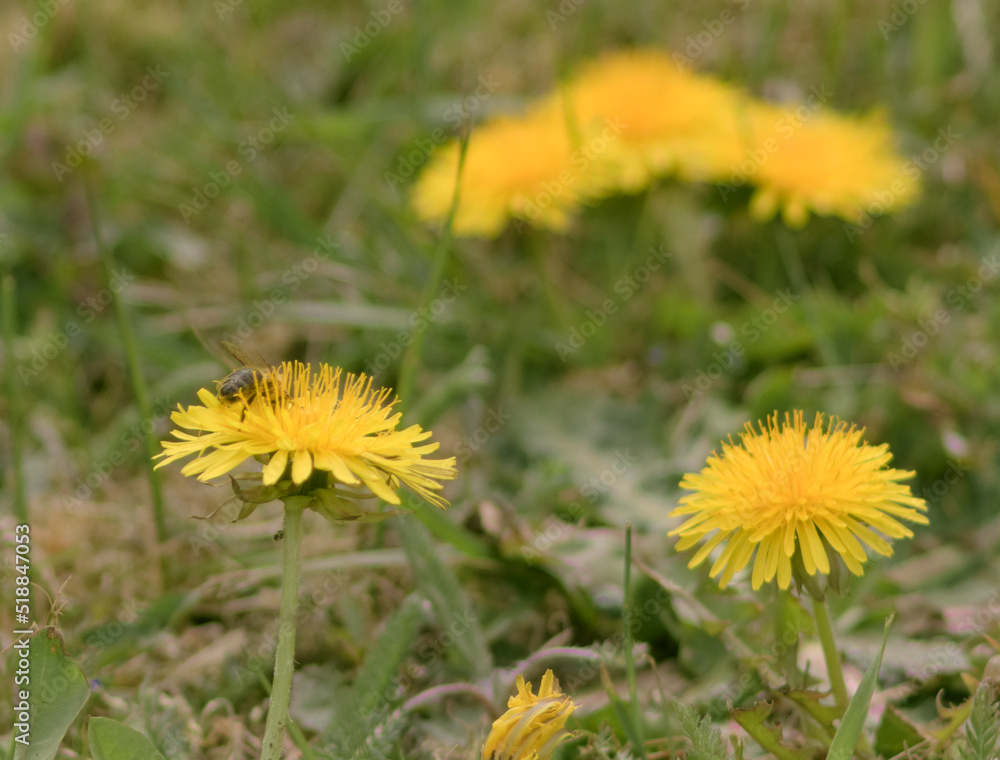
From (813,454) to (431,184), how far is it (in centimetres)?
176

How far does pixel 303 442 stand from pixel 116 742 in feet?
1.72

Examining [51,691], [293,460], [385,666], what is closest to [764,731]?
[385,666]

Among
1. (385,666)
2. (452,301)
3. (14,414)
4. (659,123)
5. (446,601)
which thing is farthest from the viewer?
(452,301)

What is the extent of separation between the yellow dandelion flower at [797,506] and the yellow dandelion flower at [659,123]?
55.9 inches

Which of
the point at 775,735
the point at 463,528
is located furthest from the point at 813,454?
the point at 463,528

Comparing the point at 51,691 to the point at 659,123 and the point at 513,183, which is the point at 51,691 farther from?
the point at 659,123

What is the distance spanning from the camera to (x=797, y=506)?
1.42 metres

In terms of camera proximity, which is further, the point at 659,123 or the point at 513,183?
the point at 659,123

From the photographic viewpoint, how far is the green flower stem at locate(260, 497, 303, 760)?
53.4 inches

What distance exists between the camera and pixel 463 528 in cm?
209

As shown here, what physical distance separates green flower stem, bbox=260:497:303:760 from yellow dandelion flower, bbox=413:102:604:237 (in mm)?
1411

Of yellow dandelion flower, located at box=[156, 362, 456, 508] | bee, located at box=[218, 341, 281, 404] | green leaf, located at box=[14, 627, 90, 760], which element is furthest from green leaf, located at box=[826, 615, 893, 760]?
green leaf, located at box=[14, 627, 90, 760]

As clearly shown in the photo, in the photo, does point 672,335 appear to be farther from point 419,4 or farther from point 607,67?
point 419,4

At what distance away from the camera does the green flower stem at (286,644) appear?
1355mm
